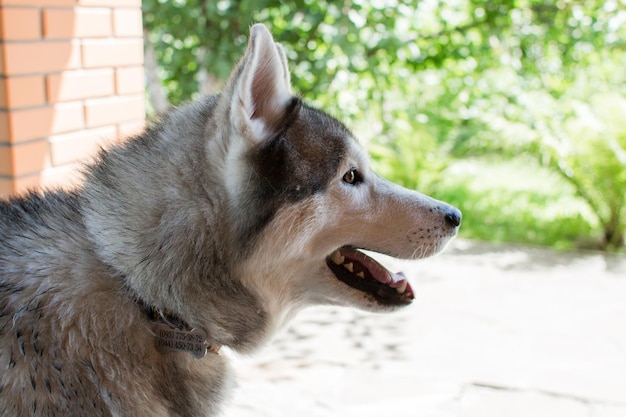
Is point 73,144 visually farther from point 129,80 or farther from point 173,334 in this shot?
point 173,334

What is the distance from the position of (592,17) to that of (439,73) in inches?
88.5

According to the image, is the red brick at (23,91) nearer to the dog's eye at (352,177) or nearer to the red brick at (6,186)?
the red brick at (6,186)

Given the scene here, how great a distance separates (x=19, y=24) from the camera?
10.3ft

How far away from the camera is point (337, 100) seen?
6.55 m

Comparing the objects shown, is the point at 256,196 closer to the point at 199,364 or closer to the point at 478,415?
the point at 199,364

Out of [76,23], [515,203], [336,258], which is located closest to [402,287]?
[336,258]

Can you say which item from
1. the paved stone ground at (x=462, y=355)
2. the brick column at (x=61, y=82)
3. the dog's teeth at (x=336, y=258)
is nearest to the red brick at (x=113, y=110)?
the brick column at (x=61, y=82)

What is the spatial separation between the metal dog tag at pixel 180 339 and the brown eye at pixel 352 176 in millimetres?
659

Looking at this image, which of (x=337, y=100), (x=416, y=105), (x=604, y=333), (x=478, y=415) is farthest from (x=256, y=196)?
(x=416, y=105)

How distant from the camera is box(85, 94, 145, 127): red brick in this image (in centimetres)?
360

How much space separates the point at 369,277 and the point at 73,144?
194 cm

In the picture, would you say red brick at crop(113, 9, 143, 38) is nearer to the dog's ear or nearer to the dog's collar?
the dog's ear

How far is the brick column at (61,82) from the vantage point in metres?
3.14

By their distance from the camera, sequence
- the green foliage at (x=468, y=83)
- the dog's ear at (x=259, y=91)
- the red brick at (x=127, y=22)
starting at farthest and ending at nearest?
the green foliage at (x=468, y=83) → the red brick at (x=127, y=22) → the dog's ear at (x=259, y=91)
